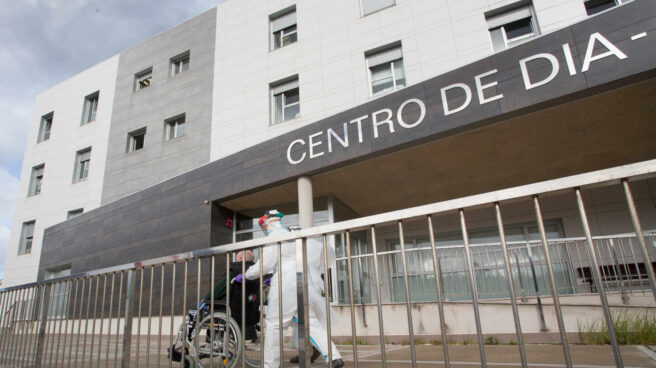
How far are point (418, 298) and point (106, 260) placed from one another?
1145 centimetres

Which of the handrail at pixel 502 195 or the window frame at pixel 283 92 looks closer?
the handrail at pixel 502 195

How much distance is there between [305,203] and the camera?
929 cm

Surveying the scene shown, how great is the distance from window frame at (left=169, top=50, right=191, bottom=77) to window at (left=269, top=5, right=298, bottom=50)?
14.1ft

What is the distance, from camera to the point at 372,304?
24.0ft

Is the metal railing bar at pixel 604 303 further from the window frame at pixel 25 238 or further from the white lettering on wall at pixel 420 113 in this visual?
the window frame at pixel 25 238

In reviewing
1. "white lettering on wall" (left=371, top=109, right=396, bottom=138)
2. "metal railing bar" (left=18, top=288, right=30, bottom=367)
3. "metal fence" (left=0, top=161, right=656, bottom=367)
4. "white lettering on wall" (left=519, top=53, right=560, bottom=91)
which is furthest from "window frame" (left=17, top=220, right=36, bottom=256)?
"white lettering on wall" (left=519, top=53, right=560, bottom=91)

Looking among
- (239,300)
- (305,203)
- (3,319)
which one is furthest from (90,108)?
(239,300)

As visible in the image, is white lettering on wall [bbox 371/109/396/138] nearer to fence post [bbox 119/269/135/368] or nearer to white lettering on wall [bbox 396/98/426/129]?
white lettering on wall [bbox 396/98/426/129]

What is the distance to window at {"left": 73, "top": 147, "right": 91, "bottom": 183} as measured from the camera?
18.1m

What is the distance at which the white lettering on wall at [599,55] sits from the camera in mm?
6109

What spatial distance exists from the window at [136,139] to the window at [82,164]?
9.52 ft

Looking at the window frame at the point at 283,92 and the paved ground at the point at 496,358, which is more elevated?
the window frame at the point at 283,92

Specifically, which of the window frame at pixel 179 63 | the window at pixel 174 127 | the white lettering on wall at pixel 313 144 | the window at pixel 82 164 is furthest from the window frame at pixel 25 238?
the white lettering on wall at pixel 313 144

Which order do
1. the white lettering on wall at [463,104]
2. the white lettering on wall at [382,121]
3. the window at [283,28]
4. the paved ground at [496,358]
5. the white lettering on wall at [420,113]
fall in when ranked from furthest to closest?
the window at [283,28] < the white lettering on wall at [382,121] < the white lettering on wall at [420,113] < the white lettering on wall at [463,104] < the paved ground at [496,358]
